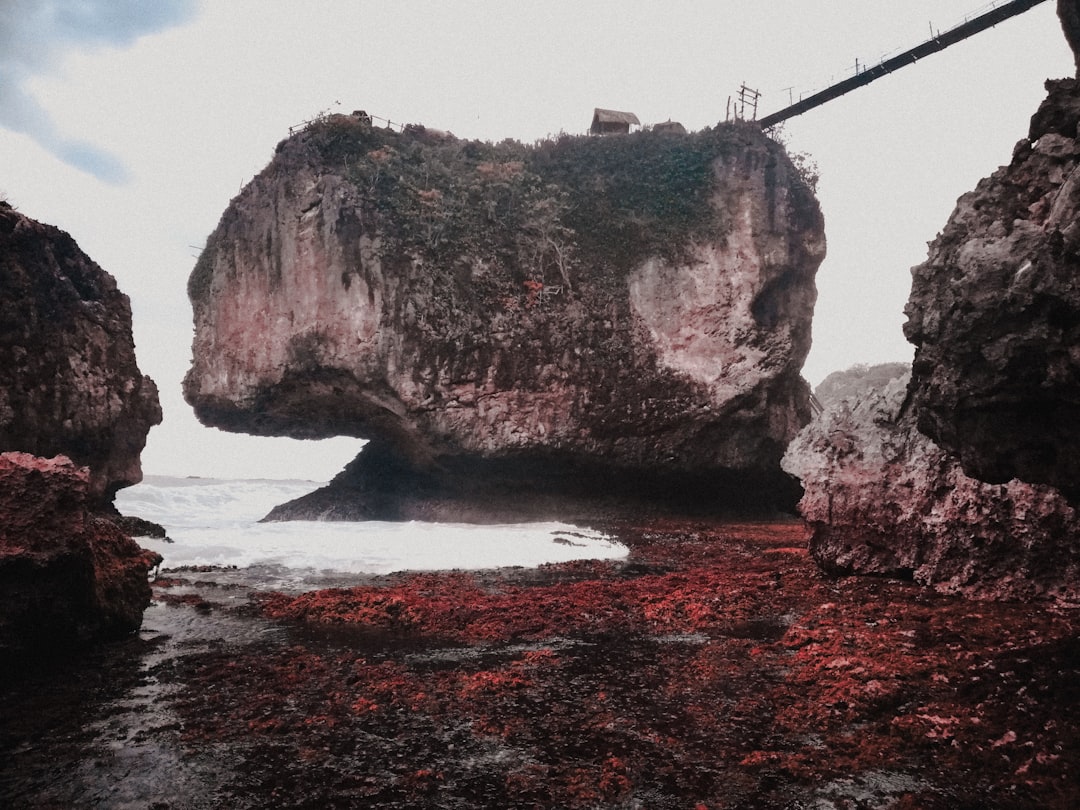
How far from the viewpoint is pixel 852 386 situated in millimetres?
24375

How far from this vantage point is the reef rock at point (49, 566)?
3963mm

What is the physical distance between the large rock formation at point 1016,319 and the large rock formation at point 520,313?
11913mm

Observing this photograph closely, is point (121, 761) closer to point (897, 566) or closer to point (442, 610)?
point (442, 610)

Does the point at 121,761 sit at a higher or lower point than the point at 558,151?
lower

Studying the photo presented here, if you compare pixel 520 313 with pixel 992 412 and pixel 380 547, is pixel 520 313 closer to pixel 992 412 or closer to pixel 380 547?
pixel 380 547

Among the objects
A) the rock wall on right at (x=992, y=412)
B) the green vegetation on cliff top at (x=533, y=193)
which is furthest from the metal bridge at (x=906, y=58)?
the rock wall on right at (x=992, y=412)

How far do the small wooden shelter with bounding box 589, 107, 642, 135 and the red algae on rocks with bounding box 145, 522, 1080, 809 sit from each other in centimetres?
1809

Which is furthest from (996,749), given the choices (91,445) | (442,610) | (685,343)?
(685,343)

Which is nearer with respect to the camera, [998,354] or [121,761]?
[121,761]

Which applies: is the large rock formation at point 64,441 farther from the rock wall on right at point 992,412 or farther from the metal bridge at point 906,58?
the metal bridge at point 906,58

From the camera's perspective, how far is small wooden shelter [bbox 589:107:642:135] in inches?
798

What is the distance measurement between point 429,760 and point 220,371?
16125 mm

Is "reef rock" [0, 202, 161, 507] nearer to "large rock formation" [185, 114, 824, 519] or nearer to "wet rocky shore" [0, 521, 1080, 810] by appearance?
"large rock formation" [185, 114, 824, 519]

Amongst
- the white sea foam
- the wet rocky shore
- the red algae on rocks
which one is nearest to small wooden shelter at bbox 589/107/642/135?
the white sea foam
